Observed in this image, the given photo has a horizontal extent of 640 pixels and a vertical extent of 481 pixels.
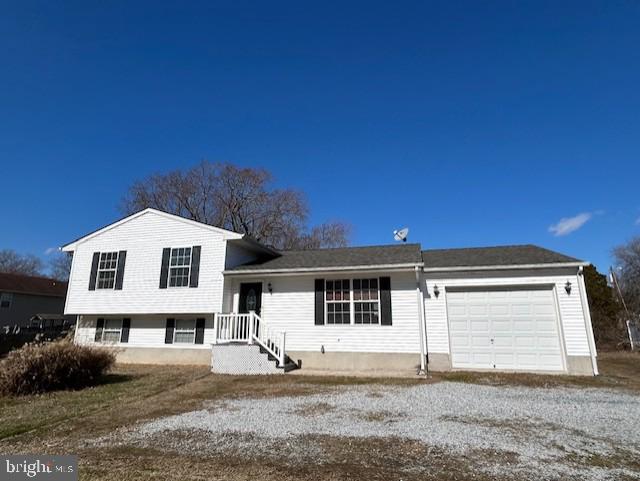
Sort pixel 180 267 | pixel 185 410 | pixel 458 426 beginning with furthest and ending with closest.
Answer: pixel 180 267
pixel 185 410
pixel 458 426

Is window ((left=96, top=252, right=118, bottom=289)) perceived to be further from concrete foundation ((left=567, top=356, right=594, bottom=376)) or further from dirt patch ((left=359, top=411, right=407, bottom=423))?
concrete foundation ((left=567, top=356, right=594, bottom=376))

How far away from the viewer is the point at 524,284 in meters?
10.5

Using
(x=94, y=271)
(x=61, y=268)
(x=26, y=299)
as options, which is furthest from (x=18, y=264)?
(x=94, y=271)

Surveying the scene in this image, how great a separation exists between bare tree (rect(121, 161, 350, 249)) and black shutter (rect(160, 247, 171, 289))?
15.3 m

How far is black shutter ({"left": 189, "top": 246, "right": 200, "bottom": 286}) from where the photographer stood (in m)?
12.9

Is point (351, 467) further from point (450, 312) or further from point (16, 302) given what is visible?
point (16, 302)

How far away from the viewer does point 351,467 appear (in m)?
3.69

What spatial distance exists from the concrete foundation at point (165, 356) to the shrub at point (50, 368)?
11.4 ft

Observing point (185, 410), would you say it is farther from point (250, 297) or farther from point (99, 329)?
point (99, 329)

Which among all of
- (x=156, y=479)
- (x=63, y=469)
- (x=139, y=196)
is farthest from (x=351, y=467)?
(x=139, y=196)

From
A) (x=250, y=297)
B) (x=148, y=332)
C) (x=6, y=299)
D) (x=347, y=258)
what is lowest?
(x=148, y=332)

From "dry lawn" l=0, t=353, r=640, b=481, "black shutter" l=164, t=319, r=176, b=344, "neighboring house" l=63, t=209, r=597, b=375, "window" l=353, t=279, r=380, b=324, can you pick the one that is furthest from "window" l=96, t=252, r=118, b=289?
"window" l=353, t=279, r=380, b=324

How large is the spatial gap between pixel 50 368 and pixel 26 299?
25422 millimetres

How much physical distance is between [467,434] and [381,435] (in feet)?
3.88
